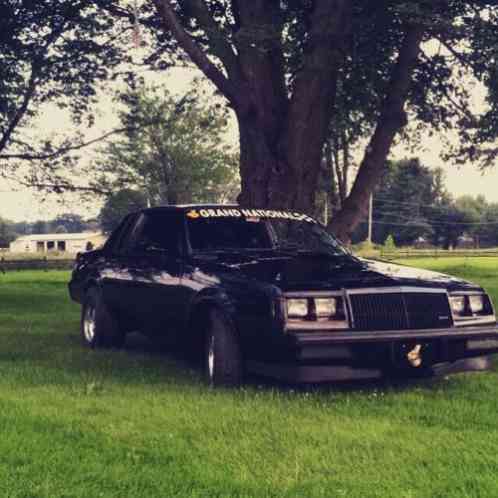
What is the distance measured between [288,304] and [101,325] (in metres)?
3.85

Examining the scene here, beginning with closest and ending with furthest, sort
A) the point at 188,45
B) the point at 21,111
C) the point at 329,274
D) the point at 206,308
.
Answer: the point at 329,274
the point at 206,308
the point at 188,45
the point at 21,111

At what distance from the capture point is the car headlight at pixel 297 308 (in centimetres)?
649

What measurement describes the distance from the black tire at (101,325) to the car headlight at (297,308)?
365cm

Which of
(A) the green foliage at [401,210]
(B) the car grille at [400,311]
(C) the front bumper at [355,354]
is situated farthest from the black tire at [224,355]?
(A) the green foliage at [401,210]

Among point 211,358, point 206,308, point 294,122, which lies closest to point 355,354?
point 211,358

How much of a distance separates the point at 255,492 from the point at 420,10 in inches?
368

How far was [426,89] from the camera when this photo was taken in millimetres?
17281

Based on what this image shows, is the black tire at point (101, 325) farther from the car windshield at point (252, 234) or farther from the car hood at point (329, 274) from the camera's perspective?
the car hood at point (329, 274)

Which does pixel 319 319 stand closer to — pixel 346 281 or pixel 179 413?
pixel 346 281

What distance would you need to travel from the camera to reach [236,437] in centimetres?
545

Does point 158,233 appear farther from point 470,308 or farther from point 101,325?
point 470,308

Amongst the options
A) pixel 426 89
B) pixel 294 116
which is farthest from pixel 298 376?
pixel 426 89

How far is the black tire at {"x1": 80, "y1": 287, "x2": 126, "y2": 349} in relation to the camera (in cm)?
966

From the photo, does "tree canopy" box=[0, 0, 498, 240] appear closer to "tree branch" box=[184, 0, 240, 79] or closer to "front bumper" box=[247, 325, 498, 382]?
"tree branch" box=[184, 0, 240, 79]
